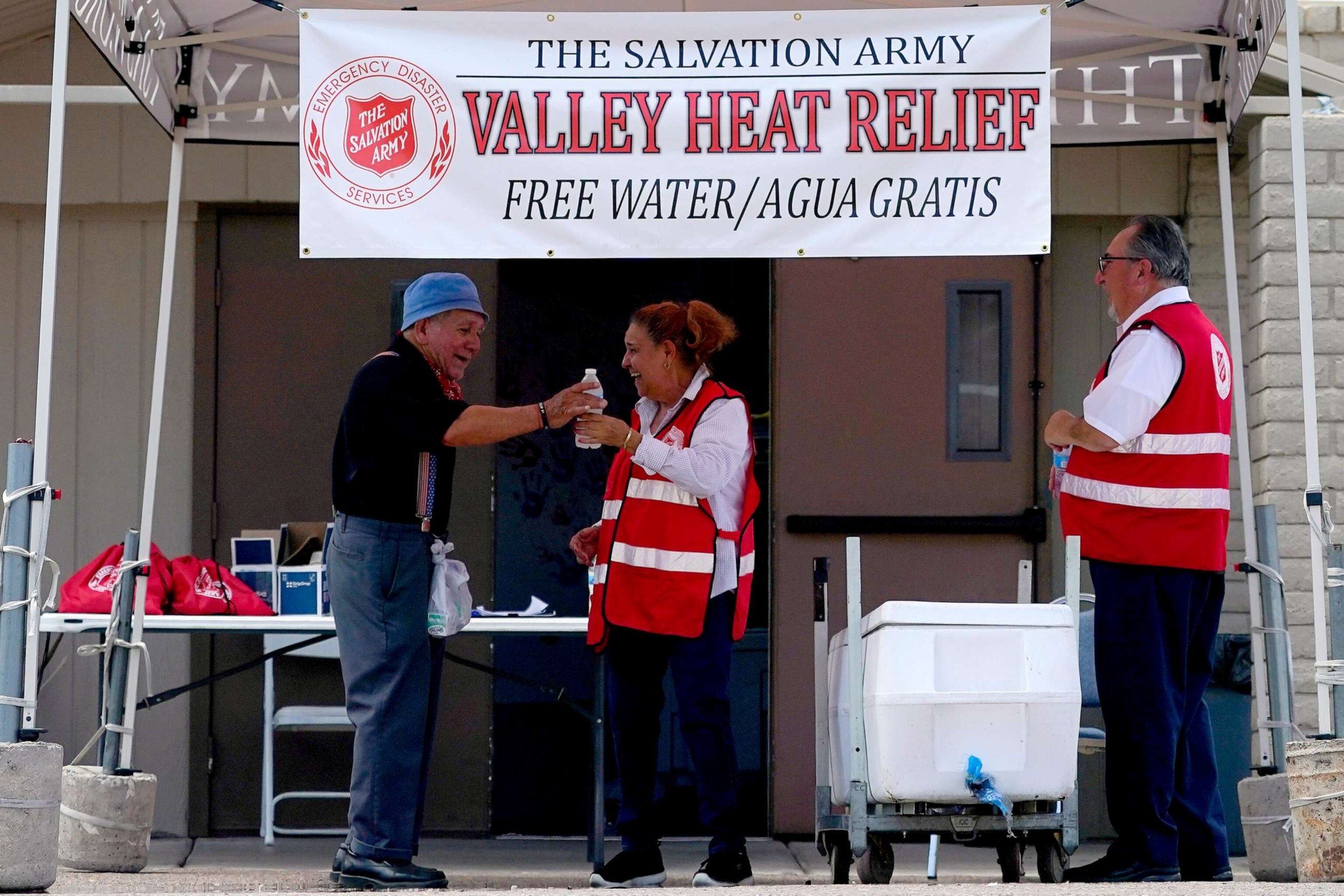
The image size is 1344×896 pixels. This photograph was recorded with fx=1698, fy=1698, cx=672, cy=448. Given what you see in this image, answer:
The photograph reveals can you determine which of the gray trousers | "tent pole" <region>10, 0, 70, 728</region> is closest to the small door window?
the gray trousers

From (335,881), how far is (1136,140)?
3.85 m

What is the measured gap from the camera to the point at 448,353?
17.4 ft

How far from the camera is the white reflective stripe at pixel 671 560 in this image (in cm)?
513

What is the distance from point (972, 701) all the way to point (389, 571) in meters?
1.75

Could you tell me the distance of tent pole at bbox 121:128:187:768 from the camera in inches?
237

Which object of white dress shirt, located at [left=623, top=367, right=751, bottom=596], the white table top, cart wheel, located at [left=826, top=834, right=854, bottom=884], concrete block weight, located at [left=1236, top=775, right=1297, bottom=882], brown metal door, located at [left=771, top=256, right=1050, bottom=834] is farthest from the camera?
brown metal door, located at [left=771, top=256, right=1050, bottom=834]

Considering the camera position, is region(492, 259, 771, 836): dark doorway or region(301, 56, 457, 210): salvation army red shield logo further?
region(492, 259, 771, 836): dark doorway

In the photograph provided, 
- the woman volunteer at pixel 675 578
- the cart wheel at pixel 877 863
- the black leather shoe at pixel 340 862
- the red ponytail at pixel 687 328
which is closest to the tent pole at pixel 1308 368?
the cart wheel at pixel 877 863

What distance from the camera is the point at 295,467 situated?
7320 millimetres

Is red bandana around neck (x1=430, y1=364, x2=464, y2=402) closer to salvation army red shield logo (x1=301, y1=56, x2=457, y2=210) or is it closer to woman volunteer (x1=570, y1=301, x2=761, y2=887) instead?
woman volunteer (x1=570, y1=301, x2=761, y2=887)

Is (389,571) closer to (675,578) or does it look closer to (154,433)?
(675,578)

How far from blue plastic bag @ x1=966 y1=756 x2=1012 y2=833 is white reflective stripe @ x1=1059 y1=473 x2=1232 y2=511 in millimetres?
913

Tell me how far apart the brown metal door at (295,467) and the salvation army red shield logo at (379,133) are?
234 centimetres

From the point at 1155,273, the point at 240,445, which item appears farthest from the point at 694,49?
the point at 240,445
